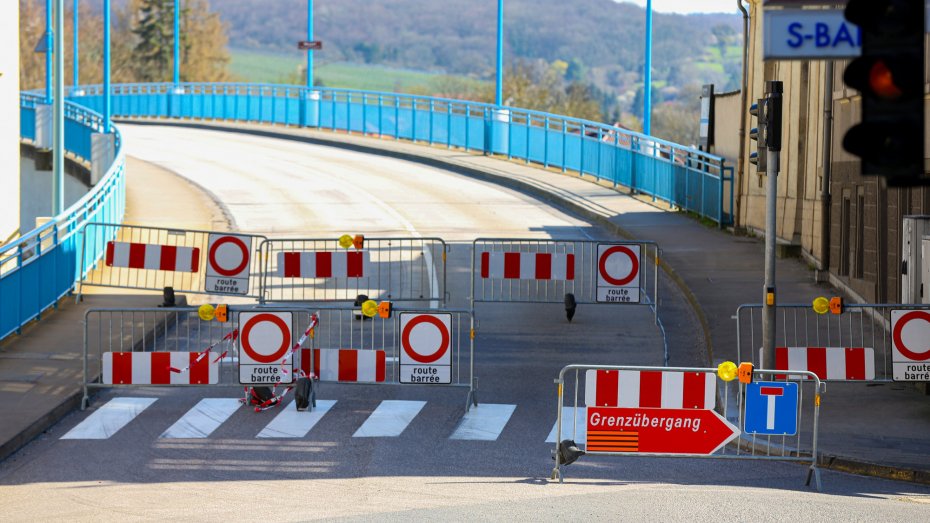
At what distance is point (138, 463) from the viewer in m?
12.1

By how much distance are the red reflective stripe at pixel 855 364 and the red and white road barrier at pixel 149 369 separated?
6211 millimetres

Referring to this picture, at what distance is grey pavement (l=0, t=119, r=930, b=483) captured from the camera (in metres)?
12.9

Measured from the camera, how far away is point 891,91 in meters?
6.89

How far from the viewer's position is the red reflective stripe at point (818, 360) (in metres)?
14.2

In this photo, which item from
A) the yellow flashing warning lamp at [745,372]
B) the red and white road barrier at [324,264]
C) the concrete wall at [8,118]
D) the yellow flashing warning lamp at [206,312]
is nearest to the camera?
the yellow flashing warning lamp at [745,372]

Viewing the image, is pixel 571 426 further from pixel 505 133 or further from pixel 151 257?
pixel 505 133

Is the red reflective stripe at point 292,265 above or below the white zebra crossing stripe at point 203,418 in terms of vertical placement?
above

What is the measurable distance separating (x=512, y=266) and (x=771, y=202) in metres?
4.98

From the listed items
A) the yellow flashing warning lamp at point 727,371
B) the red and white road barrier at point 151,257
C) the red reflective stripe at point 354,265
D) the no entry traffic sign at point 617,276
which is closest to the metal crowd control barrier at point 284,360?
the yellow flashing warning lamp at point 727,371

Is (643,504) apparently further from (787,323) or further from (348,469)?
(787,323)

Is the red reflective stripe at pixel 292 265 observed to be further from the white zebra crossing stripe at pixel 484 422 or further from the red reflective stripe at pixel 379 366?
the white zebra crossing stripe at pixel 484 422

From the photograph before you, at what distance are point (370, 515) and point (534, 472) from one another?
2.14m

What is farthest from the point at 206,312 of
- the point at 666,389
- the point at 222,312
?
the point at 666,389

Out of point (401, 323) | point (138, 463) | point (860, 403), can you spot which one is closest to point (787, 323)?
point (860, 403)
